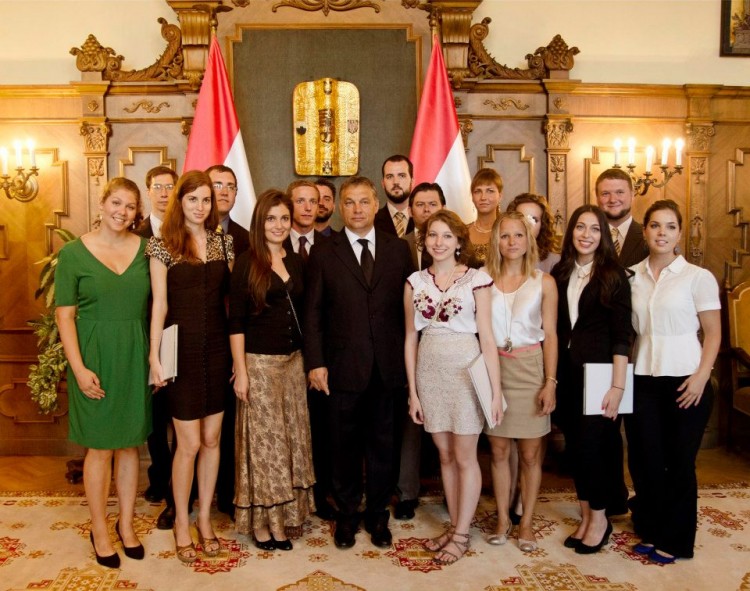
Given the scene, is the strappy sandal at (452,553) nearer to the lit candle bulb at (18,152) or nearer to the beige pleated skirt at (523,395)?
the beige pleated skirt at (523,395)

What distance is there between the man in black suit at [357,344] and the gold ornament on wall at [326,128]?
1.58m

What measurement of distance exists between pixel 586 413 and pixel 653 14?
11.2ft

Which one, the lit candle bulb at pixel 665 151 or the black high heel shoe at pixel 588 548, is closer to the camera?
the black high heel shoe at pixel 588 548

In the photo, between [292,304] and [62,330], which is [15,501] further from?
[292,304]

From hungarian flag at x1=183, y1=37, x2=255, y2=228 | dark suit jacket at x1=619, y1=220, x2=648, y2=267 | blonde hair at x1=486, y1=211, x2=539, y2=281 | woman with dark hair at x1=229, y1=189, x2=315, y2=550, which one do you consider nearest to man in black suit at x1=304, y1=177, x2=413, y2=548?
woman with dark hair at x1=229, y1=189, x2=315, y2=550

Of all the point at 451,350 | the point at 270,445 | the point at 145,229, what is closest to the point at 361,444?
the point at 270,445

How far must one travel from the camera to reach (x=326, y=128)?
4609 millimetres

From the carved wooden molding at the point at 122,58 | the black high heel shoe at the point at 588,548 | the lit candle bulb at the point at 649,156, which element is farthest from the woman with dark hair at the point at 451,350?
the carved wooden molding at the point at 122,58

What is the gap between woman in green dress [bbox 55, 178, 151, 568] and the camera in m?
2.89

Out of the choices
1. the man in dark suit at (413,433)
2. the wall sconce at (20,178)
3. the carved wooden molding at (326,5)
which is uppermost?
the carved wooden molding at (326,5)

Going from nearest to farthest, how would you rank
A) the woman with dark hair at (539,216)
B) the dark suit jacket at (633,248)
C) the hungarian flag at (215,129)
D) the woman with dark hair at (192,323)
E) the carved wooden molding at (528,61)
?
the woman with dark hair at (192,323)
the woman with dark hair at (539,216)
the dark suit jacket at (633,248)
the hungarian flag at (215,129)
the carved wooden molding at (528,61)

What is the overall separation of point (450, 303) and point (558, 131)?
7.83 feet

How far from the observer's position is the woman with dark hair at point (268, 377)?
119 inches

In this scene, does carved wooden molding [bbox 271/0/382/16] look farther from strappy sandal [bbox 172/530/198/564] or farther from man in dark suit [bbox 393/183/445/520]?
strappy sandal [bbox 172/530/198/564]
